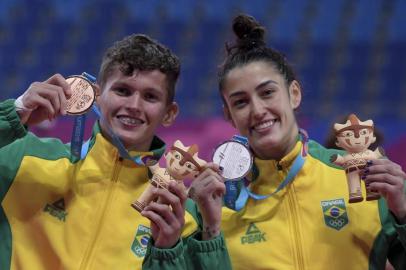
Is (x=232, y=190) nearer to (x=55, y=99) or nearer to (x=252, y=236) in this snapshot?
(x=252, y=236)

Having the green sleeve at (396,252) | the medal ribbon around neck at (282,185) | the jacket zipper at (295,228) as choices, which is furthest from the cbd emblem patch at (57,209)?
the green sleeve at (396,252)

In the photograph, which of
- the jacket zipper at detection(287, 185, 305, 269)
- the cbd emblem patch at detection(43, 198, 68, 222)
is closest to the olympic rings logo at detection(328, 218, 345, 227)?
the jacket zipper at detection(287, 185, 305, 269)

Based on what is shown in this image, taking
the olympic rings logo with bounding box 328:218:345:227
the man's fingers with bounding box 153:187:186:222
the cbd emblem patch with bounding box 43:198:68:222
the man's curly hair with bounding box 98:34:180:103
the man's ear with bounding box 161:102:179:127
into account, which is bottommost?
the cbd emblem patch with bounding box 43:198:68:222

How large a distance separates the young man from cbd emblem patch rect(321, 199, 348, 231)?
1.35ft

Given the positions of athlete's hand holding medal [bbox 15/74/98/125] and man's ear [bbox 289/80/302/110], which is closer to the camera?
athlete's hand holding medal [bbox 15/74/98/125]

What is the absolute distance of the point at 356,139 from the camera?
7.15 feet

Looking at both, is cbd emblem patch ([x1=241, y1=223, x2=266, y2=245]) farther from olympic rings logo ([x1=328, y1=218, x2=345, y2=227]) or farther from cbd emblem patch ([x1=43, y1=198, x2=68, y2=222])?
cbd emblem patch ([x1=43, y1=198, x2=68, y2=222])

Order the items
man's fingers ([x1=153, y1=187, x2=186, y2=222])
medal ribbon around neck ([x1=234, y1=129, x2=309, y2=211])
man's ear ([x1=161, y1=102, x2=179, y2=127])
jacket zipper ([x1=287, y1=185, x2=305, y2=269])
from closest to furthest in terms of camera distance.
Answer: man's fingers ([x1=153, y1=187, x2=186, y2=222]) → jacket zipper ([x1=287, y1=185, x2=305, y2=269]) → medal ribbon around neck ([x1=234, y1=129, x2=309, y2=211]) → man's ear ([x1=161, y1=102, x2=179, y2=127])

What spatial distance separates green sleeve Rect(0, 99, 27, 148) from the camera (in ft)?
6.92

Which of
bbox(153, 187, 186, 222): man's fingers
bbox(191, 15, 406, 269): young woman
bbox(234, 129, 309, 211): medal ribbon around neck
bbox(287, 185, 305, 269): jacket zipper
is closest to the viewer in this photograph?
bbox(153, 187, 186, 222): man's fingers

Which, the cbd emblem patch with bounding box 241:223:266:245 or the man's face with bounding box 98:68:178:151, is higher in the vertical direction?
the man's face with bounding box 98:68:178:151

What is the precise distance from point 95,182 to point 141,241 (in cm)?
25

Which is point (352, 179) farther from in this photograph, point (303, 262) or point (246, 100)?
point (246, 100)

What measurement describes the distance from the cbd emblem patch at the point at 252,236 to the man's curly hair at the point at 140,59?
55 centimetres
